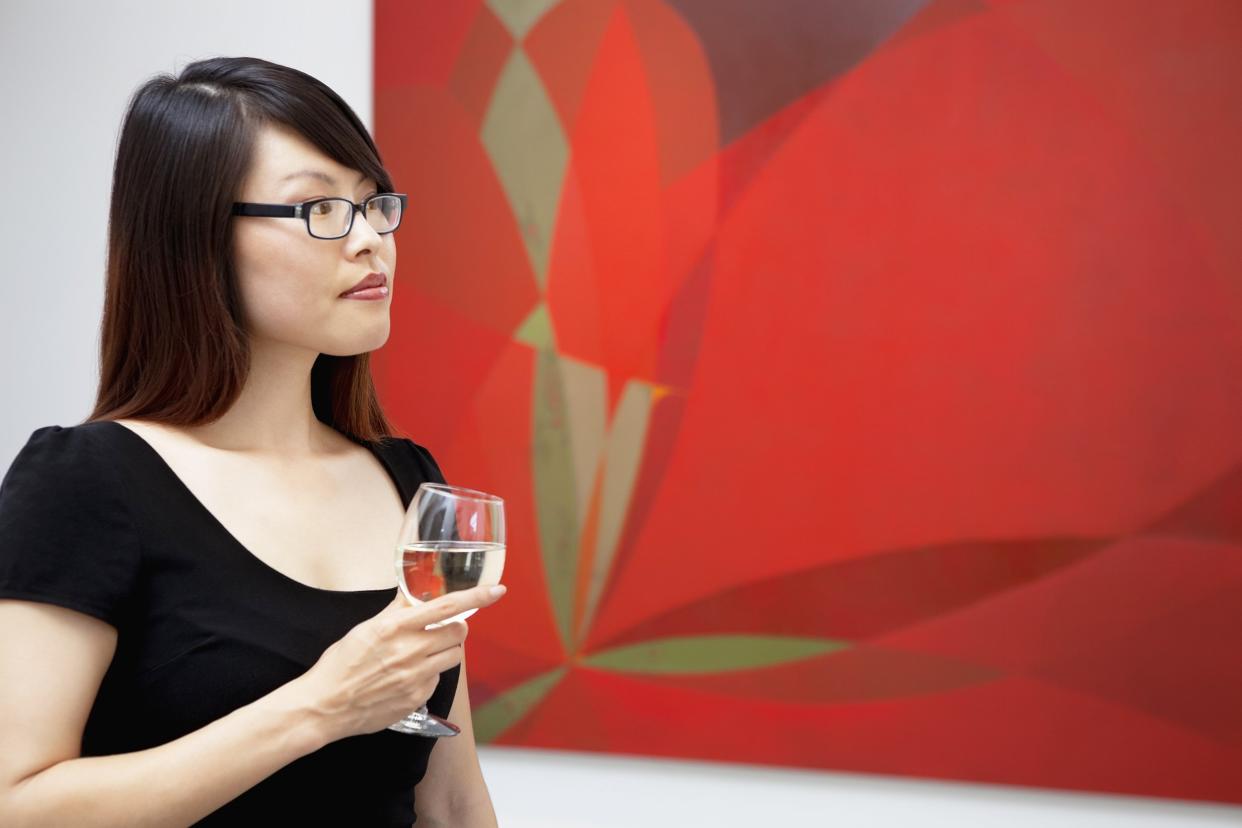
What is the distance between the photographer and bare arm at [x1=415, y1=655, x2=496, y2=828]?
→ 1.41 m

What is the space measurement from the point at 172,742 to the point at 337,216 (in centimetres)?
56

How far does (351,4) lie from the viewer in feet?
8.28

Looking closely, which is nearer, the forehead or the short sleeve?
the short sleeve

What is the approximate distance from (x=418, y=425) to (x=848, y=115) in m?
1.07

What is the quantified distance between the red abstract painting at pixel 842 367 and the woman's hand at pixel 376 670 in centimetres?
122

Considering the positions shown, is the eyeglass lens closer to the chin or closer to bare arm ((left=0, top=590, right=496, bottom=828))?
the chin

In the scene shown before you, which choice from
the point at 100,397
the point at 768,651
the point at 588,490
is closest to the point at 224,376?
the point at 100,397

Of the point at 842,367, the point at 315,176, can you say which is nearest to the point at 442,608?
the point at 315,176

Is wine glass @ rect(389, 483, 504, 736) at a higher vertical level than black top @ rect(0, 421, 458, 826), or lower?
higher

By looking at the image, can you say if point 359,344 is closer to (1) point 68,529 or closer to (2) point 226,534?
(2) point 226,534

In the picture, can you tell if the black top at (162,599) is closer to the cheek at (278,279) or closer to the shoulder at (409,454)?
the cheek at (278,279)

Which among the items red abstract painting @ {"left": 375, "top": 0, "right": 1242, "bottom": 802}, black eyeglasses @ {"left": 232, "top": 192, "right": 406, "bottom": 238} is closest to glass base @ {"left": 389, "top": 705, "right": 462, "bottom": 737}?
black eyeglasses @ {"left": 232, "top": 192, "right": 406, "bottom": 238}

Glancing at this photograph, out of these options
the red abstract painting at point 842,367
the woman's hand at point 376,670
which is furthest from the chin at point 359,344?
the red abstract painting at point 842,367

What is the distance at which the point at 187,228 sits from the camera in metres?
1.23
